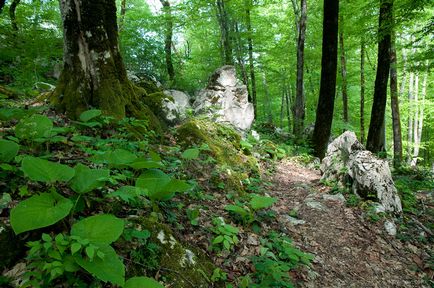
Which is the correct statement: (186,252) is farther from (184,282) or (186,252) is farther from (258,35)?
(258,35)

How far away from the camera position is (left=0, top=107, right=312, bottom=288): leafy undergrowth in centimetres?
163

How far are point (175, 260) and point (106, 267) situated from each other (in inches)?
32.0

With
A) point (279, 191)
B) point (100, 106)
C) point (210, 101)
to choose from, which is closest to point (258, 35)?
point (210, 101)

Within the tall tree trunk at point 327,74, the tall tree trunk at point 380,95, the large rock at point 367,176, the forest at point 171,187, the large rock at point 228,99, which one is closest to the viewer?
the forest at point 171,187

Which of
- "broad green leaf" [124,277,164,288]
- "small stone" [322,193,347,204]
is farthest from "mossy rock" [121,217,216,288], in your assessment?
"small stone" [322,193,347,204]

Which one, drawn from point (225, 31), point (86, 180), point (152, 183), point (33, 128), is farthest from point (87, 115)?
point (225, 31)

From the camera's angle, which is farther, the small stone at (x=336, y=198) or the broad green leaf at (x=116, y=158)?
the small stone at (x=336, y=198)

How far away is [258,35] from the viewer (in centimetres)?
1341

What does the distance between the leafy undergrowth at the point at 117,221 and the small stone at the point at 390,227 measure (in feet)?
6.04

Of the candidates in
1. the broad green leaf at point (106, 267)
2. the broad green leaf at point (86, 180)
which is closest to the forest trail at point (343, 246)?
the broad green leaf at point (106, 267)

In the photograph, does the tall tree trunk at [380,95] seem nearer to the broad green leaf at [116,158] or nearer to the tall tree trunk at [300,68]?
the tall tree trunk at [300,68]

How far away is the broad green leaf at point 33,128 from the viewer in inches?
106

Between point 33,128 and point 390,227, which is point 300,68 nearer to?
point 390,227

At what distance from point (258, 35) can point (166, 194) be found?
12229 millimetres
